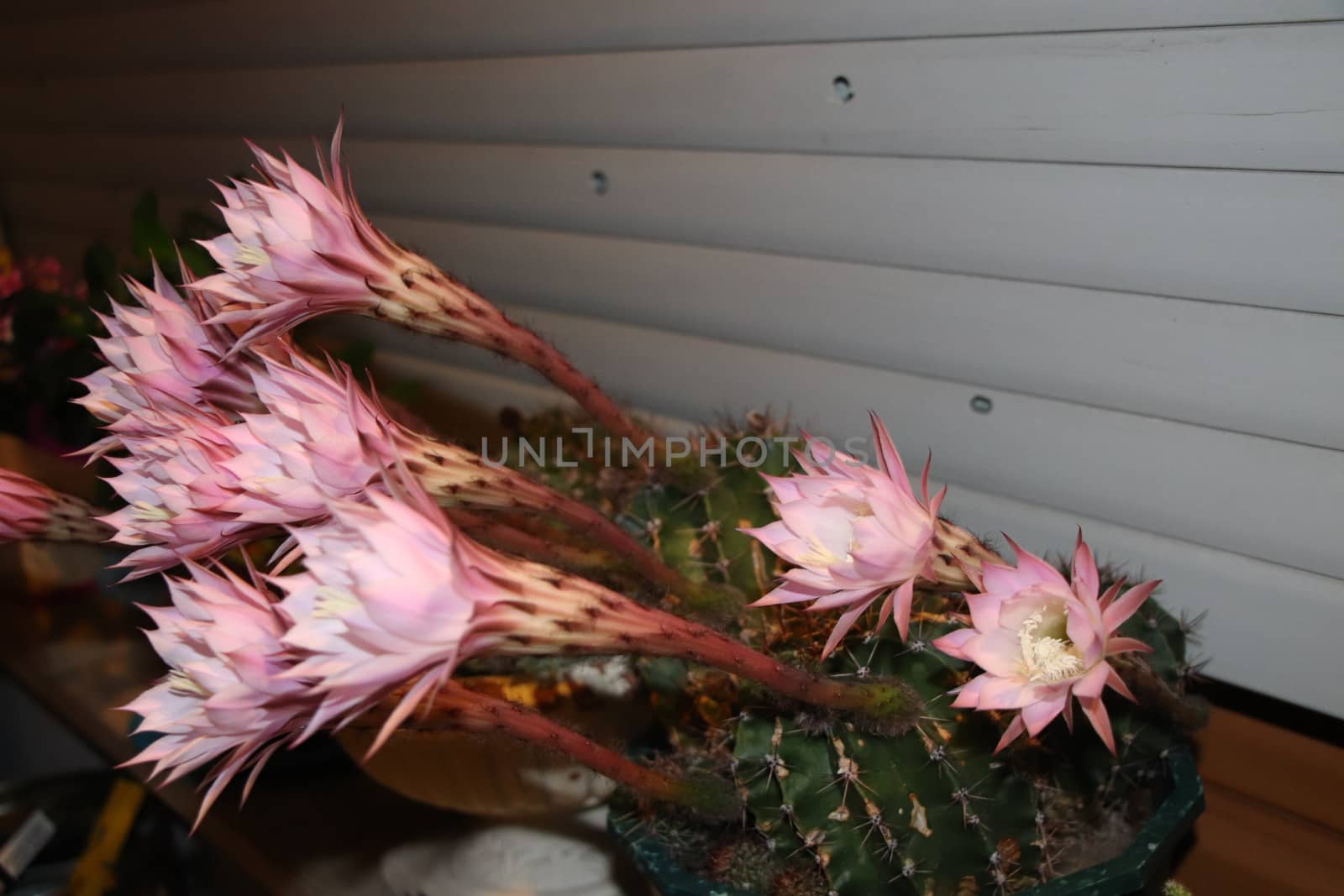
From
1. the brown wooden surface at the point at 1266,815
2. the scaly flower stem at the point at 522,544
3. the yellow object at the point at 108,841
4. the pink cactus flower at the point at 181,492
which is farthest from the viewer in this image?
the yellow object at the point at 108,841

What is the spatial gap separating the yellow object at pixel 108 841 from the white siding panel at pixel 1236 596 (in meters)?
1.05

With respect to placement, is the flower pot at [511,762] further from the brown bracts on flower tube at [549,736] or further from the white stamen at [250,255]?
the white stamen at [250,255]

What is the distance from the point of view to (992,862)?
0.56m

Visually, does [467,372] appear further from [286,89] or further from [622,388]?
[286,89]

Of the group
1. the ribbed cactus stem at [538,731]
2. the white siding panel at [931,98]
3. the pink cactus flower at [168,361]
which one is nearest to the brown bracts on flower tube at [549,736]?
the ribbed cactus stem at [538,731]

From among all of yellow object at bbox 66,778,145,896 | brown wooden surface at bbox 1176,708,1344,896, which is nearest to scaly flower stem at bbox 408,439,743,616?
brown wooden surface at bbox 1176,708,1344,896

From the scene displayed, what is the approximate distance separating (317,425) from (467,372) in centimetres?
83

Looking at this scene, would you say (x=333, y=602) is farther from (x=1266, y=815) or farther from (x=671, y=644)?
(x=1266, y=815)

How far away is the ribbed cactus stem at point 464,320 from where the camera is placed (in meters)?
0.56

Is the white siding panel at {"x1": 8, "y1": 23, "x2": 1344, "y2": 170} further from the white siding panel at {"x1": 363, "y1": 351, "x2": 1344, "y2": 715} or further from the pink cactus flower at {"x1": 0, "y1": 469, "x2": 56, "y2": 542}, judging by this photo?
the pink cactus flower at {"x1": 0, "y1": 469, "x2": 56, "y2": 542}

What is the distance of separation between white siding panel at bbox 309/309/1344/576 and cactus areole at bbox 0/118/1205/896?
0.12 metres

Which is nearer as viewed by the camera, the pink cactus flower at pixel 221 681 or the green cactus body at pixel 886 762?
the pink cactus flower at pixel 221 681

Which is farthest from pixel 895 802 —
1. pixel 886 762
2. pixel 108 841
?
pixel 108 841

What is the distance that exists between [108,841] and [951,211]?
1.17 metres
